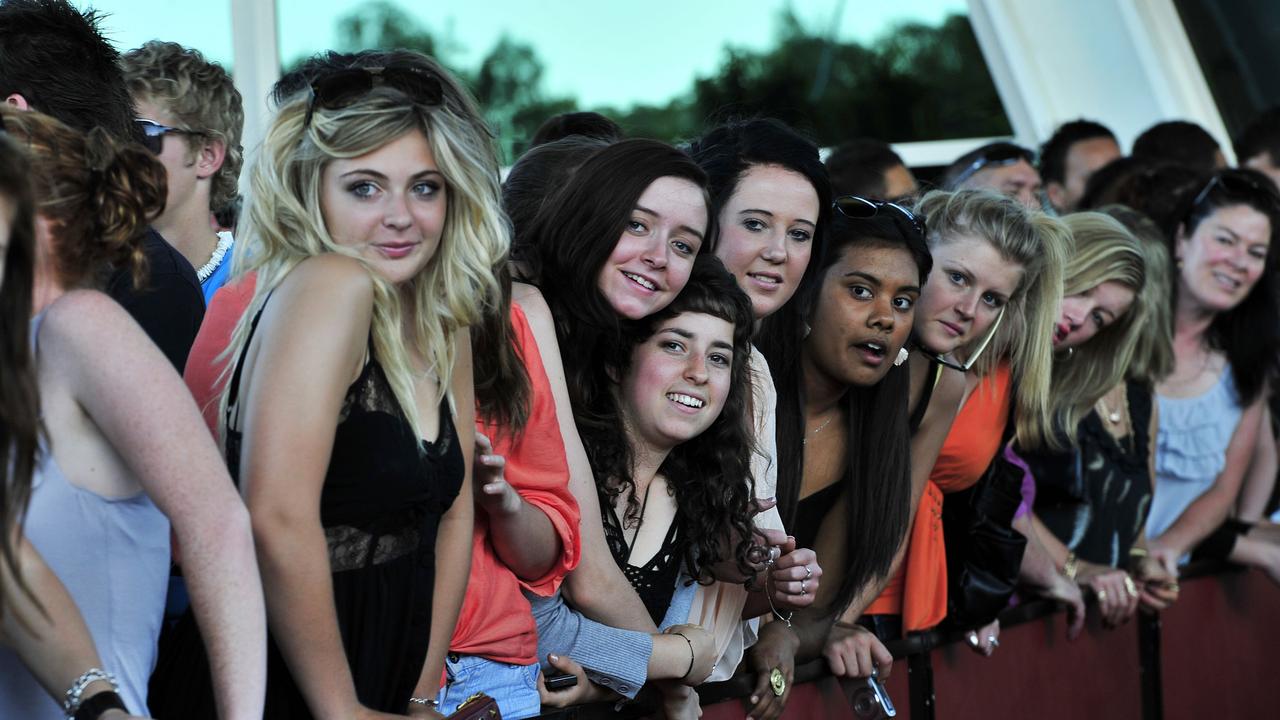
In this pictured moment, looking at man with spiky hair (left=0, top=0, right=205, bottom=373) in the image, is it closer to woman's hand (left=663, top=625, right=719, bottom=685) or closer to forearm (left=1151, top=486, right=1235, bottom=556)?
woman's hand (left=663, top=625, right=719, bottom=685)

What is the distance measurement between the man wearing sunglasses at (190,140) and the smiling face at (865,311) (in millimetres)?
1172

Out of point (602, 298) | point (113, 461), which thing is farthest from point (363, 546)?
point (602, 298)

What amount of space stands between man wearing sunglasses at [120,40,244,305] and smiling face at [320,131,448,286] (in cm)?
92

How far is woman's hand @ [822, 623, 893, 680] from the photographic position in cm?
288

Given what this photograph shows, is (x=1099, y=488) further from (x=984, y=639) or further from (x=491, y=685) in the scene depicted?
(x=491, y=685)

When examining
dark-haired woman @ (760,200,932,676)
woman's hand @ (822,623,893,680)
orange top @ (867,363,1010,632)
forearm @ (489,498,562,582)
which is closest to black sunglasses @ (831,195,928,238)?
dark-haired woman @ (760,200,932,676)

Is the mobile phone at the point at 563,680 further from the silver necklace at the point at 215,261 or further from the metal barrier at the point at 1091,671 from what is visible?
the silver necklace at the point at 215,261

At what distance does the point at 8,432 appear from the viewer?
135 centimetres

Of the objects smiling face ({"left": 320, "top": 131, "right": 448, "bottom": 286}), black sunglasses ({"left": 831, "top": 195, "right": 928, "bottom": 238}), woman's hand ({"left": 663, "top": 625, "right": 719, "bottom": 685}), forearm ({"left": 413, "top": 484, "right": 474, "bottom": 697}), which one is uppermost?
smiling face ({"left": 320, "top": 131, "right": 448, "bottom": 286})

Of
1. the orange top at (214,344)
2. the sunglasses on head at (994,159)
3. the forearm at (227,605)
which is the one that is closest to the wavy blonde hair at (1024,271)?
the sunglasses on head at (994,159)

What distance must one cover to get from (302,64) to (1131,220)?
2622 millimetres

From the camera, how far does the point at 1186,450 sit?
4.13 m

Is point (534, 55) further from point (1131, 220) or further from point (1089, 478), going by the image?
point (1089, 478)

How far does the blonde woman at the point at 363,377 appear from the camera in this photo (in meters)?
1.70
